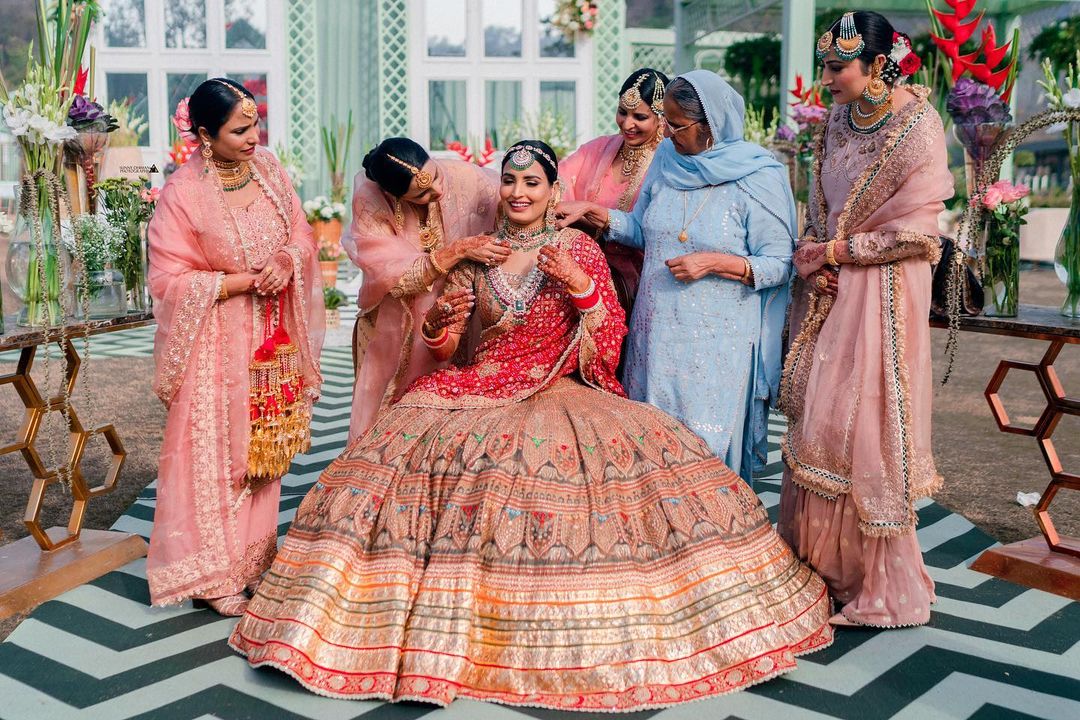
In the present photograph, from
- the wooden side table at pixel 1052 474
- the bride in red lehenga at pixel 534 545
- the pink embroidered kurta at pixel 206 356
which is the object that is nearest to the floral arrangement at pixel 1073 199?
the wooden side table at pixel 1052 474

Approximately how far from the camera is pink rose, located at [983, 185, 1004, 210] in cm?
375

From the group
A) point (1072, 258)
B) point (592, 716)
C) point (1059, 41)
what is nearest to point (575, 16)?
point (1059, 41)

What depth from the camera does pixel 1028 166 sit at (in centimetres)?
1590

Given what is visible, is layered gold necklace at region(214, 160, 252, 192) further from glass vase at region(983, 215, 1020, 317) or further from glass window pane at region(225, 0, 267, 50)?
glass window pane at region(225, 0, 267, 50)

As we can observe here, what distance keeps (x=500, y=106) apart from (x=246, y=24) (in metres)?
3.27

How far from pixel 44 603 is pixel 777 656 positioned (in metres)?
2.54

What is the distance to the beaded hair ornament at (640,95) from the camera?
379 cm

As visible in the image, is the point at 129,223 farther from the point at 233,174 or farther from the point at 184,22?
the point at 184,22

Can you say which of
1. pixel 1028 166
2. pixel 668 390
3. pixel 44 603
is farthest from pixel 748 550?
pixel 1028 166

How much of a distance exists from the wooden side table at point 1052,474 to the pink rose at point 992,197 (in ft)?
1.36

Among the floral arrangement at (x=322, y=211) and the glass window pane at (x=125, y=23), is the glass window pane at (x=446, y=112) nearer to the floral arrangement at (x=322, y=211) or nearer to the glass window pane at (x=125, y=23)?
the glass window pane at (x=125, y=23)

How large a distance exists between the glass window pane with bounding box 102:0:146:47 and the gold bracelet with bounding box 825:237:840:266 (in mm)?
11183

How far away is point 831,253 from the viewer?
336cm

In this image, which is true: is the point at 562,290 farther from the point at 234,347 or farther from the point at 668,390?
the point at 234,347
